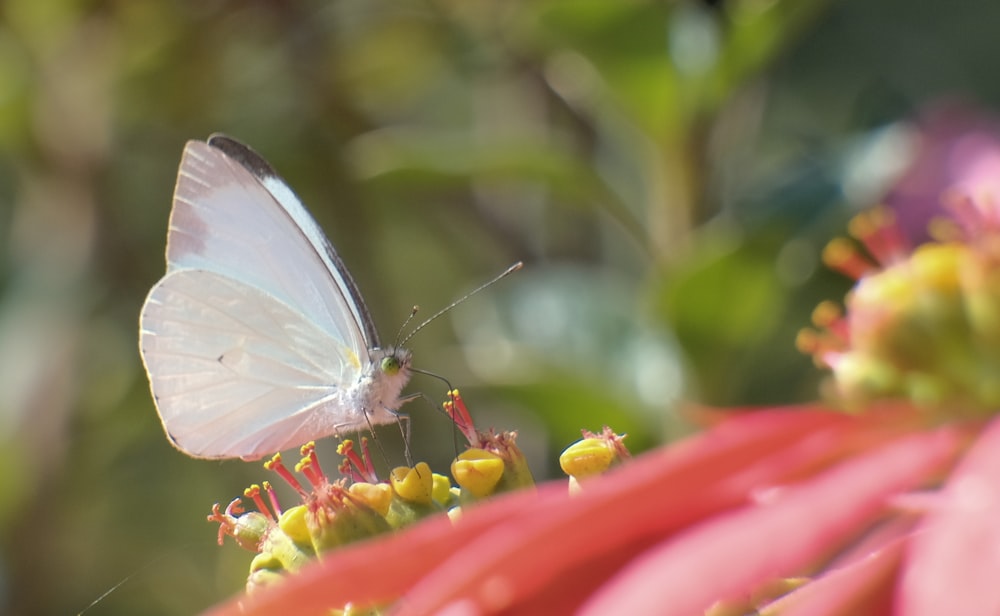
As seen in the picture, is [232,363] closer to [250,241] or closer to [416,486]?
[250,241]

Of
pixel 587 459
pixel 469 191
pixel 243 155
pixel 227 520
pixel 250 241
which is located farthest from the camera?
pixel 469 191

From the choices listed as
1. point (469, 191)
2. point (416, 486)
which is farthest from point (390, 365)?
point (469, 191)

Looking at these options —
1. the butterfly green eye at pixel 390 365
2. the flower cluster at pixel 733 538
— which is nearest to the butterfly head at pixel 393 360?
the butterfly green eye at pixel 390 365

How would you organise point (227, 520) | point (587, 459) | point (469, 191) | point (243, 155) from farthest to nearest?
point (469, 191)
point (243, 155)
point (227, 520)
point (587, 459)

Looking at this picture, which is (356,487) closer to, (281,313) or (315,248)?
(315,248)

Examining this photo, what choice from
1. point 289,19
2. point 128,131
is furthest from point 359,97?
point 128,131

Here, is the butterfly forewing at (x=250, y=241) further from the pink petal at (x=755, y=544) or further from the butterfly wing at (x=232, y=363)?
the pink petal at (x=755, y=544)

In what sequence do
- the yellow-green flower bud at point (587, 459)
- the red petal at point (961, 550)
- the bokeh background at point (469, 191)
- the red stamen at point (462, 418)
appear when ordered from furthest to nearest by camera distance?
the bokeh background at point (469, 191)
the red stamen at point (462, 418)
the yellow-green flower bud at point (587, 459)
the red petal at point (961, 550)
